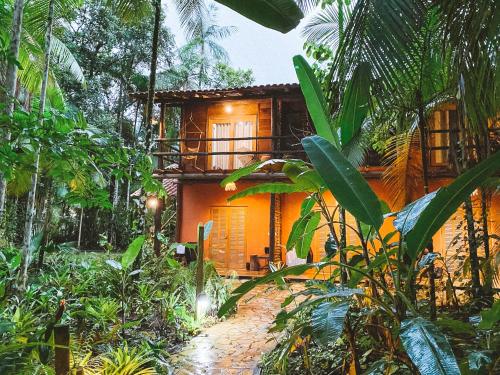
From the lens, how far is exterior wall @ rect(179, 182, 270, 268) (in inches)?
458

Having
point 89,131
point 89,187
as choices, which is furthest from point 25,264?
point 89,131

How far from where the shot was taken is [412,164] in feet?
19.4

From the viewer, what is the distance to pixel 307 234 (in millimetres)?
2682

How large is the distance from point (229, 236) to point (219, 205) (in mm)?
1127

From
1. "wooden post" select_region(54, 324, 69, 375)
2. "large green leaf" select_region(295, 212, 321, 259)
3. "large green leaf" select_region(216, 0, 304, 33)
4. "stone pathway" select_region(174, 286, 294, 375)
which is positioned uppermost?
"large green leaf" select_region(216, 0, 304, 33)

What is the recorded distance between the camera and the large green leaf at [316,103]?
1.98m

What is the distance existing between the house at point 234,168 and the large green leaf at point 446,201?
8962mm

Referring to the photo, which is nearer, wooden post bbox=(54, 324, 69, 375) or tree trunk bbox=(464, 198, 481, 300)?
wooden post bbox=(54, 324, 69, 375)

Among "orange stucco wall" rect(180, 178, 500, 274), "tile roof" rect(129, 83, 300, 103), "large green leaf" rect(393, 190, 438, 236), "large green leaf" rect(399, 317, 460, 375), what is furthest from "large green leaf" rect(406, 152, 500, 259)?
"orange stucco wall" rect(180, 178, 500, 274)

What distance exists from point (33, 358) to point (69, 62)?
9.11 meters

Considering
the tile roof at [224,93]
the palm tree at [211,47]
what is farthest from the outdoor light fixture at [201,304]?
the palm tree at [211,47]

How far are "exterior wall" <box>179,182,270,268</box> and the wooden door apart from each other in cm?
16

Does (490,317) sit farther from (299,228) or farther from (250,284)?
(299,228)

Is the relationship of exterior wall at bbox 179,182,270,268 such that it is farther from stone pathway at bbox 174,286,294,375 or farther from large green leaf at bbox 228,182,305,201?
large green leaf at bbox 228,182,305,201
